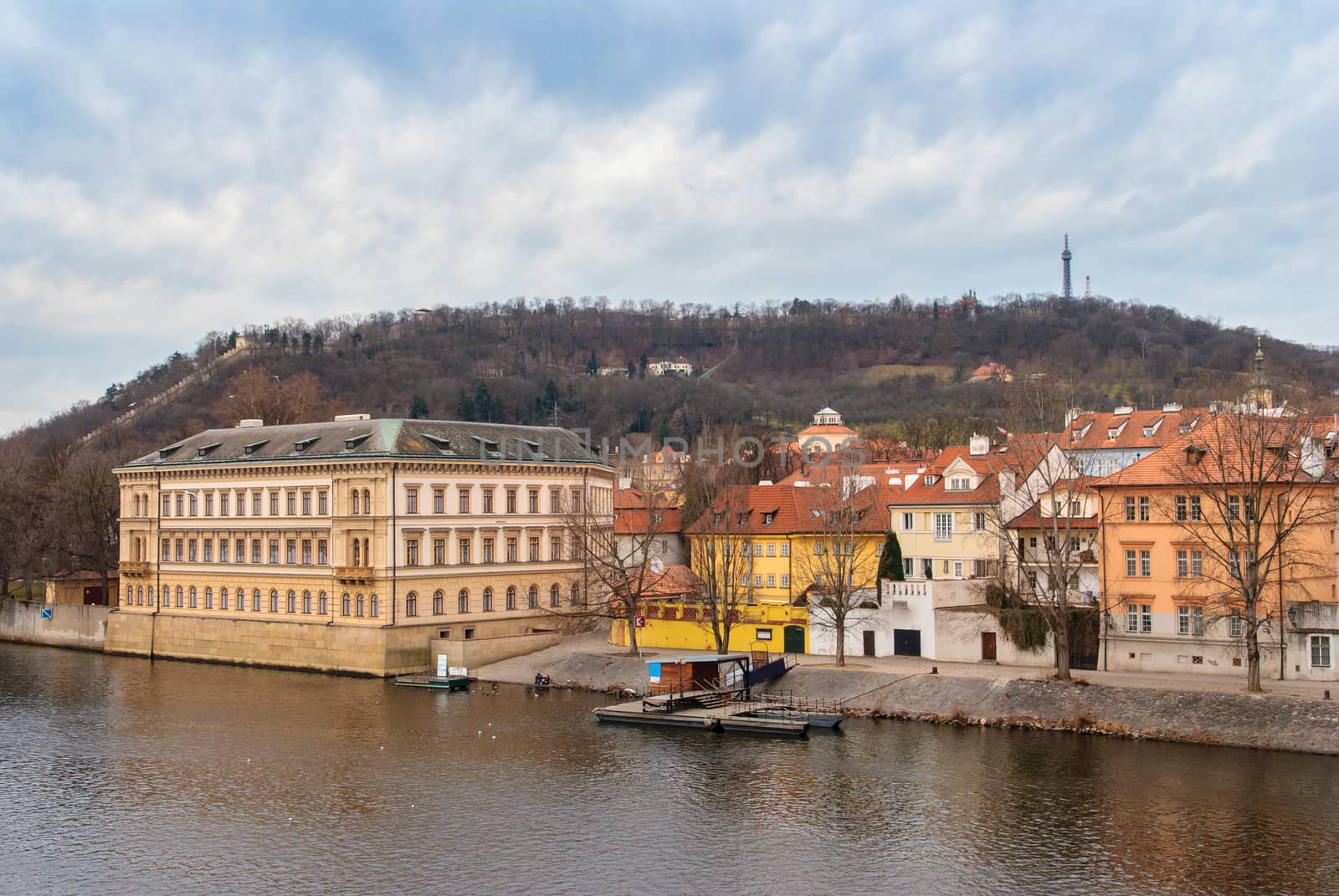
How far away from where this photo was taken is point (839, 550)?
49.8 m

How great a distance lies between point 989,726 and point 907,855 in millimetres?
14157

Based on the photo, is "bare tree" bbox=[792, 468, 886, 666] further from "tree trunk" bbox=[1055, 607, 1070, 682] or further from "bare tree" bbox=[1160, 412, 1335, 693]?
"bare tree" bbox=[1160, 412, 1335, 693]

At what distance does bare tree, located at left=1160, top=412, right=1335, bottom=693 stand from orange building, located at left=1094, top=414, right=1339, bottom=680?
59 millimetres

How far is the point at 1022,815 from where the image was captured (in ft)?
104

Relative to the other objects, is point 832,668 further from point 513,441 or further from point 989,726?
point 513,441

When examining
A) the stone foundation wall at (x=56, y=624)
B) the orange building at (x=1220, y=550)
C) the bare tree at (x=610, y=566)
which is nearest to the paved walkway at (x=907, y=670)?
the orange building at (x=1220, y=550)

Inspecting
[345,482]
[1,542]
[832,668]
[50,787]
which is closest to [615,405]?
[1,542]

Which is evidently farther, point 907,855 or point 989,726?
point 989,726

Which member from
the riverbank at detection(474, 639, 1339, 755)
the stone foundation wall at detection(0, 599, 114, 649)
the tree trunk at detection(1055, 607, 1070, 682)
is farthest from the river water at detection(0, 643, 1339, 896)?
the stone foundation wall at detection(0, 599, 114, 649)

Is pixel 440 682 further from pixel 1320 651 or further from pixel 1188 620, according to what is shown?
pixel 1320 651

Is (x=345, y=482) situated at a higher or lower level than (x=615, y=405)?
lower

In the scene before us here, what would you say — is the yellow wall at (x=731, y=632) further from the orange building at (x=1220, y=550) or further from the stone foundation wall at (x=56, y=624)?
the stone foundation wall at (x=56, y=624)

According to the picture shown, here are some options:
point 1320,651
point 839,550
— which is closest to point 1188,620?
point 1320,651

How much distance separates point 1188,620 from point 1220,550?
9.41ft
